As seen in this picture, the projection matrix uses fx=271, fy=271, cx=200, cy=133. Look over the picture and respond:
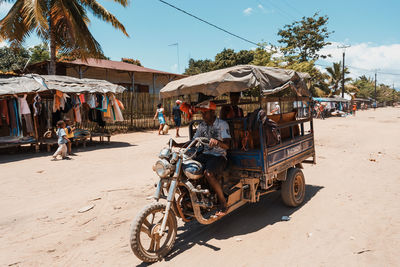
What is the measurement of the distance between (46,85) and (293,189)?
31.8 feet

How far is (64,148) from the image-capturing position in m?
9.31

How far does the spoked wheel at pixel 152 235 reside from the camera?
10.00ft

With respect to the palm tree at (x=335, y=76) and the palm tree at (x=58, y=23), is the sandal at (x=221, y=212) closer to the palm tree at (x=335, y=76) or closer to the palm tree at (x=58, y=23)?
the palm tree at (x=58, y=23)

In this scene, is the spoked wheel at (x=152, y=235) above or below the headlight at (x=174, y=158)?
below

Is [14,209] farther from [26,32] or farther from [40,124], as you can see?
[26,32]

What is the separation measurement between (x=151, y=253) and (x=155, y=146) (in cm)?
866

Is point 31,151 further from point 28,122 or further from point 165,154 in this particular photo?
point 165,154

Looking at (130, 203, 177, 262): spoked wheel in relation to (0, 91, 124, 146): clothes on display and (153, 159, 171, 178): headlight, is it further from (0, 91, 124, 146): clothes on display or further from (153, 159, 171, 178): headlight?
(0, 91, 124, 146): clothes on display

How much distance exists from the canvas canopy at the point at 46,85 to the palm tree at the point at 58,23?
3.36m

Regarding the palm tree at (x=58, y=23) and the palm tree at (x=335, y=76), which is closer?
the palm tree at (x=58, y=23)

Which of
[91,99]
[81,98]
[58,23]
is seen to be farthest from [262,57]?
[81,98]

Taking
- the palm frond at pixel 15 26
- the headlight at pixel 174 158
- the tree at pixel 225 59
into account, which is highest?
the tree at pixel 225 59

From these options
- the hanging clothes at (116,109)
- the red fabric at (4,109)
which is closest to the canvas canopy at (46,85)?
the hanging clothes at (116,109)

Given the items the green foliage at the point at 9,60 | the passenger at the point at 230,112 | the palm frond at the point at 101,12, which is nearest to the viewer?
the passenger at the point at 230,112
